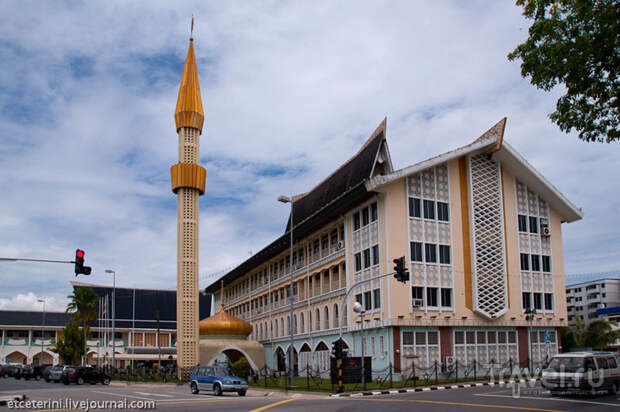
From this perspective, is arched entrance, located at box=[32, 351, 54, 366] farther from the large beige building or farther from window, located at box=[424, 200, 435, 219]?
window, located at box=[424, 200, 435, 219]

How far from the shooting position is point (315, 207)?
191 ft

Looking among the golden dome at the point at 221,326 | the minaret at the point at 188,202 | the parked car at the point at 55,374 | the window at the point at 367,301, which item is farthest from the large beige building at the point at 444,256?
the parked car at the point at 55,374

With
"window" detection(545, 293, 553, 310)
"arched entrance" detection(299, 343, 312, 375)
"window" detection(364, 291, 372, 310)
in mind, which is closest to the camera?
"window" detection(364, 291, 372, 310)

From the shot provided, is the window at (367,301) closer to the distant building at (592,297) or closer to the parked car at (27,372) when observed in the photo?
the parked car at (27,372)

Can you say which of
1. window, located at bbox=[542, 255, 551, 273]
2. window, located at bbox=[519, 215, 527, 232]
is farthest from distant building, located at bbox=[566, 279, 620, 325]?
window, located at bbox=[519, 215, 527, 232]

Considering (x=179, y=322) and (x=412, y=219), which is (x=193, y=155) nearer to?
(x=179, y=322)

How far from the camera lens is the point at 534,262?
47375mm

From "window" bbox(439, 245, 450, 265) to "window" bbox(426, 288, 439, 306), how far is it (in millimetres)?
2251

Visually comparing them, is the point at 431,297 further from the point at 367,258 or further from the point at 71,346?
the point at 71,346

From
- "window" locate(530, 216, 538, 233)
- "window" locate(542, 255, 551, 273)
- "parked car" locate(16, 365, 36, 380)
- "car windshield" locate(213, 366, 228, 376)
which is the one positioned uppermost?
"window" locate(530, 216, 538, 233)

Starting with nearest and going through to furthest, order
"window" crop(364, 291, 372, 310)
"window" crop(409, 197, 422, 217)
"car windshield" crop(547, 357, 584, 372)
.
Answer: "car windshield" crop(547, 357, 584, 372), "window" crop(409, 197, 422, 217), "window" crop(364, 291, 372, 310)

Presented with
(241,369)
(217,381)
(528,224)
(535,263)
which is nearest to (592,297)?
(535,263)

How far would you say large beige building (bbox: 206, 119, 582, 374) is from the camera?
4106cm

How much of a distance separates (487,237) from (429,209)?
16.8 feet
